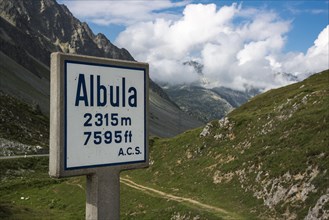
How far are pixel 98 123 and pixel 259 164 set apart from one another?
37.9 meters

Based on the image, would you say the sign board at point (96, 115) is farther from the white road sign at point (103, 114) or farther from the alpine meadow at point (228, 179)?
the alpine meadow at point (228, 179)

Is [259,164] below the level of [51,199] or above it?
above

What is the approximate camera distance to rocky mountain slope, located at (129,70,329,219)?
34.9 meters

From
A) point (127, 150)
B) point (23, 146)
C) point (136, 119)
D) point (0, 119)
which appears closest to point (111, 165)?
point (127, 150)

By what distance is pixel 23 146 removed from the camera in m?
101

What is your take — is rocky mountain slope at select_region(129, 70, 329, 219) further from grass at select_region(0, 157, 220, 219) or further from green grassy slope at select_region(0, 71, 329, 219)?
grass at select_region(0, 157, 220, 219)

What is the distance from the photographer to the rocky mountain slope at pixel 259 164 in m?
34.9

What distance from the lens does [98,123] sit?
288 inches

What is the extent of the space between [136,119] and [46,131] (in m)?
135

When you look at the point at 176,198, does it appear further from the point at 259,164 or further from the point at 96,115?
the point at 96,115

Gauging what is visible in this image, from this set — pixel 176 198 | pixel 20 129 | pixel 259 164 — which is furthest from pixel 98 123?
pixel 20 129

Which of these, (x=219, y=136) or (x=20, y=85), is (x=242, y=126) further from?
(x=20, y=85)

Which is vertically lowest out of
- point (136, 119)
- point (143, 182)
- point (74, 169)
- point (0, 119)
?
point (143, 182)

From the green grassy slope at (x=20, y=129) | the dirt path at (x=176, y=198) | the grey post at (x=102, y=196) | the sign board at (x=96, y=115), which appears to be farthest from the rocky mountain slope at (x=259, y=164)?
the green grassy slope at (x=20, y=129)
